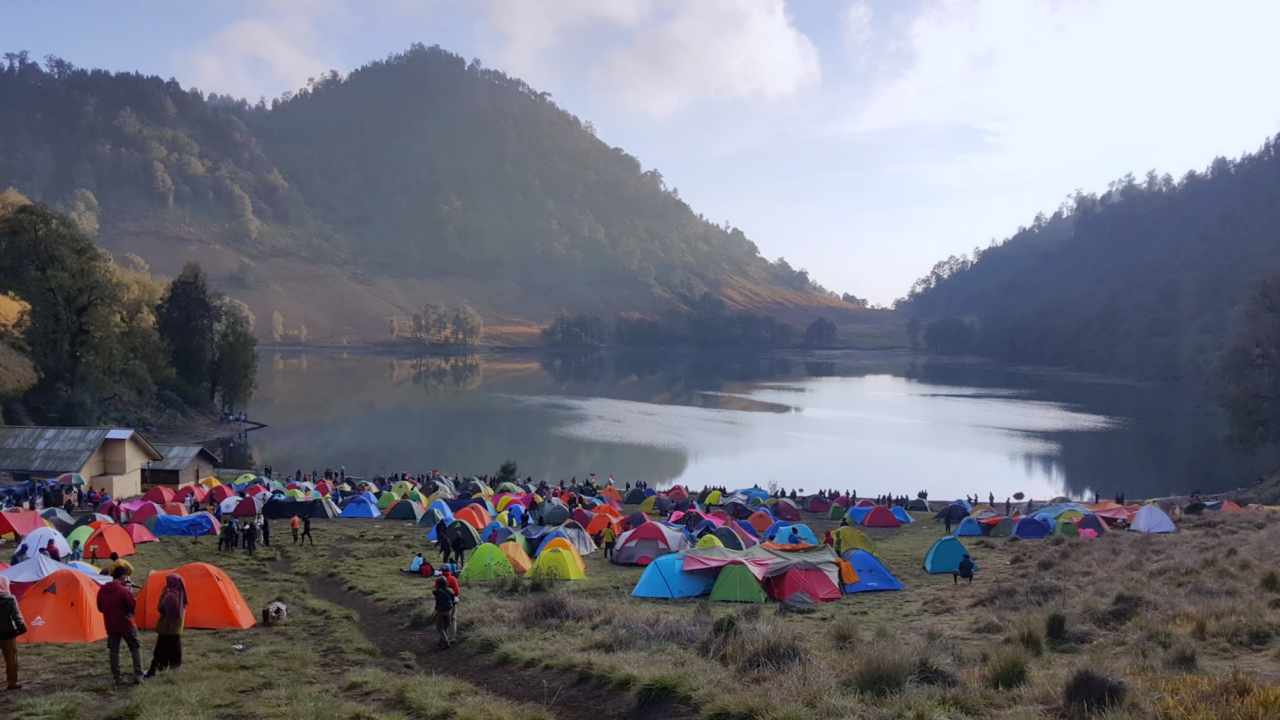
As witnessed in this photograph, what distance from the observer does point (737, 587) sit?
16016mm

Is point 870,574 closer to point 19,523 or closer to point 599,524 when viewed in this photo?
point 599,524

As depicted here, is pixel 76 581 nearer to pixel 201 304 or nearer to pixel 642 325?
pixel 201 304

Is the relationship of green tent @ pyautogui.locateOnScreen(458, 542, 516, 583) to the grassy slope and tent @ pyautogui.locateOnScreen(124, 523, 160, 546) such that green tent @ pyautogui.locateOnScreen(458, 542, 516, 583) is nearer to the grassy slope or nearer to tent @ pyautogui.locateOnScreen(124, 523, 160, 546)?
the grassy slope

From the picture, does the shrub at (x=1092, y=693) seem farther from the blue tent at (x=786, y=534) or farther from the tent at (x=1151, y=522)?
the tent at (x=1151, y=522)

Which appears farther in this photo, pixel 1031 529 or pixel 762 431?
pixel 762 431

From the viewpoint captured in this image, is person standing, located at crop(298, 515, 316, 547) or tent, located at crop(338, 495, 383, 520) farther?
tent, located at crop(338, 495, 383, 520)

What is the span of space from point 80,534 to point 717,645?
1570cm

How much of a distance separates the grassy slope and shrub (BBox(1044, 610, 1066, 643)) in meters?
0.21

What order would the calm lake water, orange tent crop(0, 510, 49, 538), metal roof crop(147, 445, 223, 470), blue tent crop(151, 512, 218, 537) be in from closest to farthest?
orange tent crop(0, 510, 49, 538) → blue tent crop(151, 512, 218, 537) → metal roof crop(147, 445, 223, 470) → the calm lake water

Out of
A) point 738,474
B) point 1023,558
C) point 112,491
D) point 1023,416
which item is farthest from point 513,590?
point 1023,416

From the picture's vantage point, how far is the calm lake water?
167 ft

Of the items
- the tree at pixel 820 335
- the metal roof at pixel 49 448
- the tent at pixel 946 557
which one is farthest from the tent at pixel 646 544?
the tree at pixel 820 335

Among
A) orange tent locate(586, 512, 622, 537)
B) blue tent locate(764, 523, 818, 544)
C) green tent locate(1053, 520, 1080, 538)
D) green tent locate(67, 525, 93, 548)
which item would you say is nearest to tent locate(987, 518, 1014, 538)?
green tent locate(1053, 520, 1080, 538)

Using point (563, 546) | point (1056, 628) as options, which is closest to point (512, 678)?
point (1056, 628)
